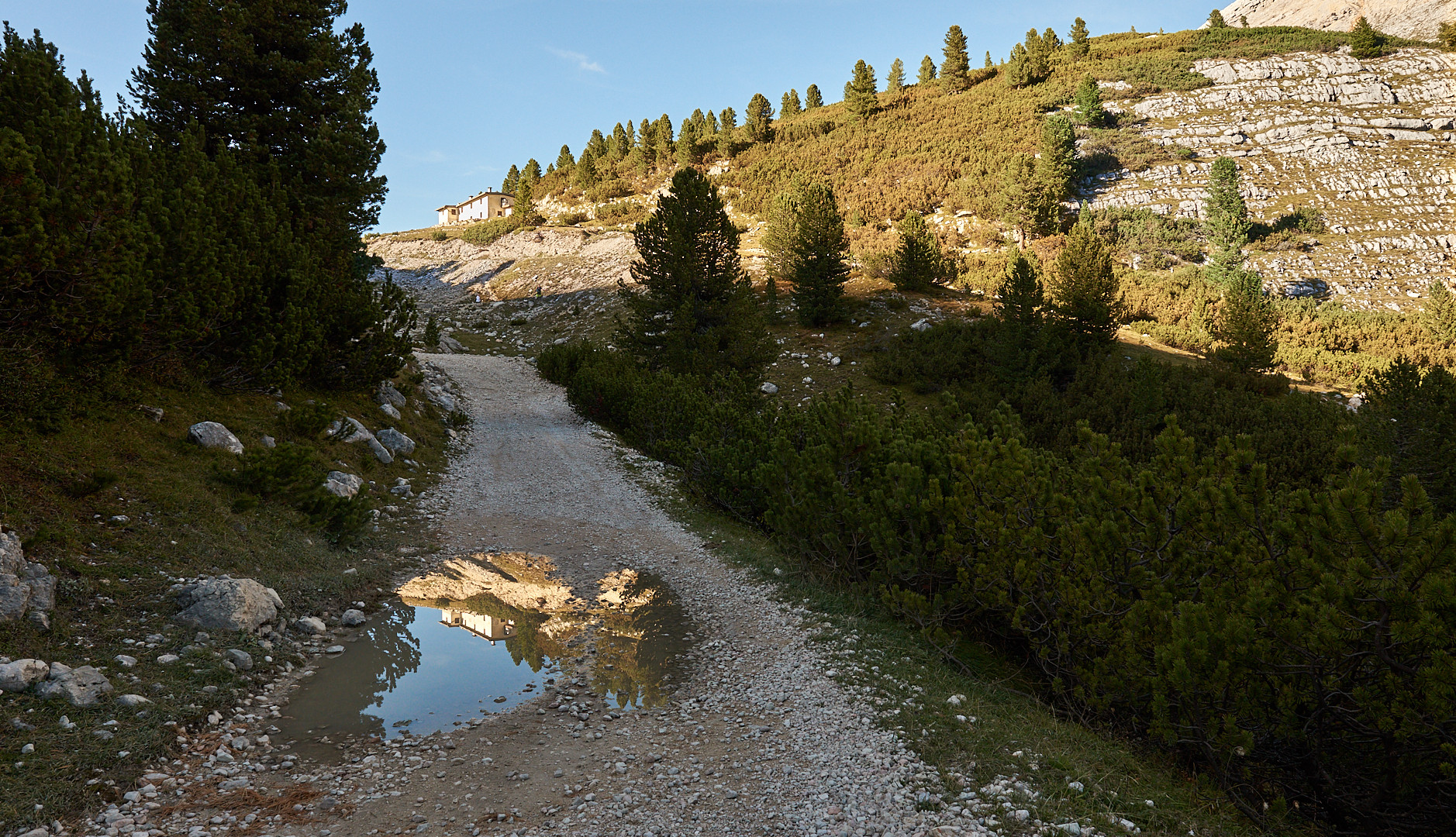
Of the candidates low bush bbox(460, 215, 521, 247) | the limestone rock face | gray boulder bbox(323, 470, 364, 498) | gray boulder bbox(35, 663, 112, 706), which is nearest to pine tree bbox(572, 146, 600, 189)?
low bush bbox(460, 215, 521, 247)

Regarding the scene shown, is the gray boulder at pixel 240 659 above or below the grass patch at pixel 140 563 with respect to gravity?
below

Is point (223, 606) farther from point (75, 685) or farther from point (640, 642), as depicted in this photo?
point (640, 642)

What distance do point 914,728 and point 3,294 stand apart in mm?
11027

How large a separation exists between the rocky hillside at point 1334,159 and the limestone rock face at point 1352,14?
32.9m

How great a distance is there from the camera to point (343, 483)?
12195 mm

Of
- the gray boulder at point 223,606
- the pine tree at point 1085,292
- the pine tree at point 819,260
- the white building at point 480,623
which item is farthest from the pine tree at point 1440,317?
the gray boulder at point 223,606

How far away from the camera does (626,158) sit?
294 feet

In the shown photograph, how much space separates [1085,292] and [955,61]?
76791 mm

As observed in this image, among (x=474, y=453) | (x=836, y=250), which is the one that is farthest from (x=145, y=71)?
(x=836, y=250)

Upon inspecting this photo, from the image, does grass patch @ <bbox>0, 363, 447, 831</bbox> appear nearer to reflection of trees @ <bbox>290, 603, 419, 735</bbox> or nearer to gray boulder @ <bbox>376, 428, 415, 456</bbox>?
reflection of trees @ <bbox>290, 603, 419, 735</bbox>

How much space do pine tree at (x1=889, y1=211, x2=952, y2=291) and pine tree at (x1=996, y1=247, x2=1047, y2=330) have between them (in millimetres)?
12136

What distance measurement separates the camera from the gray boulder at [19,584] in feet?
18.1

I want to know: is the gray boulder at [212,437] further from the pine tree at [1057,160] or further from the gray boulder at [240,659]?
the pine tree at [1057,160]

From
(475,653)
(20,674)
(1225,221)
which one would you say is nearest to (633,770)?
(475,653)
